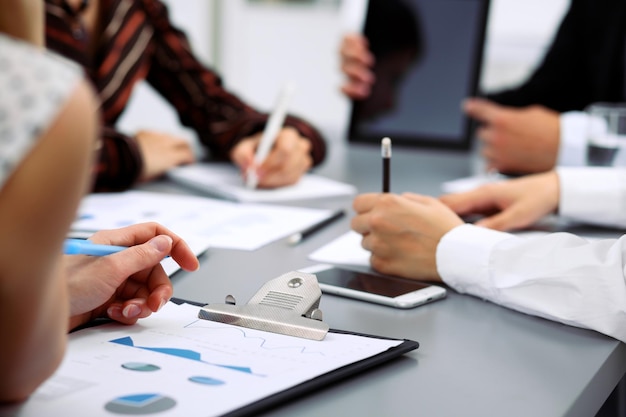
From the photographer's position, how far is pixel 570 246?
78cm

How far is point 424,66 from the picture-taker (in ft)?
5.40

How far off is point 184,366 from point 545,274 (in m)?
0.38

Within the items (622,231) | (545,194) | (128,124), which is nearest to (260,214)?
(545,194)

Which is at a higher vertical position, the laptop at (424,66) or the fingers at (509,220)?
the laptop at (424,66)

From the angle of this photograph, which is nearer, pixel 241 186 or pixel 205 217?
pixel 205 217

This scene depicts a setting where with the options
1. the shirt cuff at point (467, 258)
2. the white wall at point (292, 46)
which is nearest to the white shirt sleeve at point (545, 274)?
the shirt cuff at point (467, 258)

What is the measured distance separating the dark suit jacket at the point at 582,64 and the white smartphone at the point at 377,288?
1392mm

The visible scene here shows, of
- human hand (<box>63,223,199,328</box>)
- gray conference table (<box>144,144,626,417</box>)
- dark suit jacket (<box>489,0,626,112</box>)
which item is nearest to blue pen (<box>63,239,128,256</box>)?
human hand (<box>63,223,199,328</box>)

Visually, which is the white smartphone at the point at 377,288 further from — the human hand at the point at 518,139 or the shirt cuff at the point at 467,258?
the human hand at the point at 518,139

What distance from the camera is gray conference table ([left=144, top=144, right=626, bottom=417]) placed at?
1.79 ft

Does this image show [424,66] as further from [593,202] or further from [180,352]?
[180,352]

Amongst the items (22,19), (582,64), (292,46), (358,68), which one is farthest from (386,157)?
(292,46)

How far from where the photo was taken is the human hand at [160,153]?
4.54 ft

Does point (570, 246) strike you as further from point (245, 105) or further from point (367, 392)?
point (245, 105)
